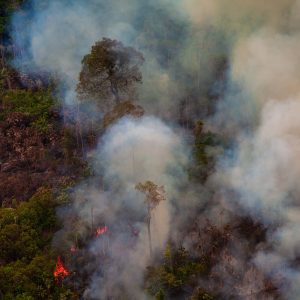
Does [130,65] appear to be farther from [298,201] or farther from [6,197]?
[298,201]

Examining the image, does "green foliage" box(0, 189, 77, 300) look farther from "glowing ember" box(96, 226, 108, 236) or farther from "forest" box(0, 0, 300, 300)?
"glowing ember" box(96, 226, 108, 236)

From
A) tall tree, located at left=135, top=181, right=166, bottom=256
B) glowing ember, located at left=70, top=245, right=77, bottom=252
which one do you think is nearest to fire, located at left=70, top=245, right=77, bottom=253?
glowing ember, located at left=70, top=245, right=77, bottom=252

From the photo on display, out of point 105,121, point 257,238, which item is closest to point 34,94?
point 105,121

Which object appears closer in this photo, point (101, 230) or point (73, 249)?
point (73, 249)

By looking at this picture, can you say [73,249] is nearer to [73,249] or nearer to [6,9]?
[73,249]

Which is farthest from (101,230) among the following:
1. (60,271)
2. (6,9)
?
(6,9)

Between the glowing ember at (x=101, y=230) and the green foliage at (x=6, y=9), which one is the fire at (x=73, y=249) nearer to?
the glowing ember at (x=101, y=230)

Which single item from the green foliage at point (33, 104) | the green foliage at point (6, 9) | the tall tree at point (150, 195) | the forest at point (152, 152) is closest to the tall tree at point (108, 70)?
the forest at point (152, 152)
